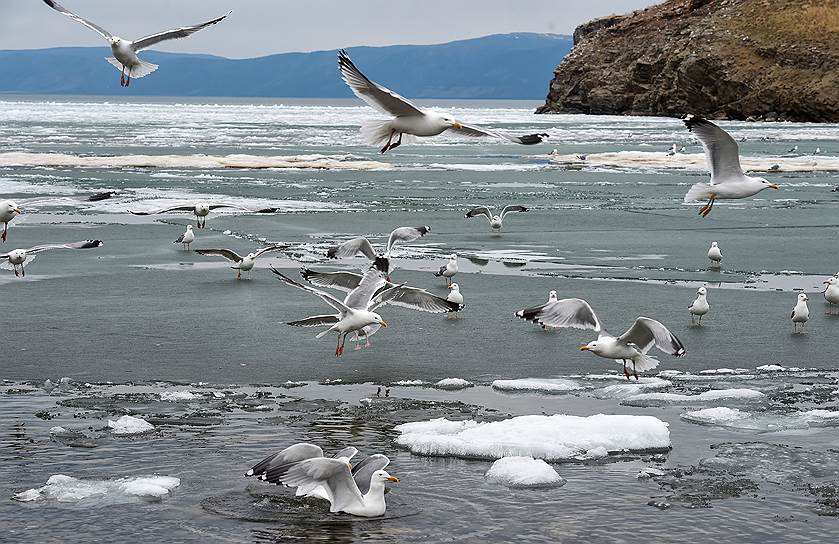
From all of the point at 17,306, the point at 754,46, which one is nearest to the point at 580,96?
the point at 754,46

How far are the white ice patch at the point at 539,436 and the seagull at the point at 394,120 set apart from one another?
2.67m

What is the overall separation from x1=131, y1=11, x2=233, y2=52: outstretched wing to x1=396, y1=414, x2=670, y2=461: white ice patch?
6.72 metres

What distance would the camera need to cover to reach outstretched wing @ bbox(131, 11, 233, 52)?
13.8 meters

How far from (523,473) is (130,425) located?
2765mm

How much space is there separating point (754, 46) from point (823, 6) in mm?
8417

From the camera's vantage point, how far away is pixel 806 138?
198 ft

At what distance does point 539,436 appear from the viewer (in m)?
8.15

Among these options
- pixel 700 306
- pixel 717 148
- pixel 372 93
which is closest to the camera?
pixel 372 93

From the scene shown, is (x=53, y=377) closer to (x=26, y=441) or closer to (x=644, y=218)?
(x=26, y=441)

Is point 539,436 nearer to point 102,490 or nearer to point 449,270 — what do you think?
point 102,490

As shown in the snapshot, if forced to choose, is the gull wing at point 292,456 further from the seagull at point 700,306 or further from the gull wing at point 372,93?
the seagull at point 700,306

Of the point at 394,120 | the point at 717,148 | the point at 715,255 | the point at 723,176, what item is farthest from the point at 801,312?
the point at 715,255

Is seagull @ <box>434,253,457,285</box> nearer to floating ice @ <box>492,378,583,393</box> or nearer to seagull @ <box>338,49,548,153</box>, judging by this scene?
seagull @ <box>338,49,548,153</box>

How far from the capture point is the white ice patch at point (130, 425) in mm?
8406
